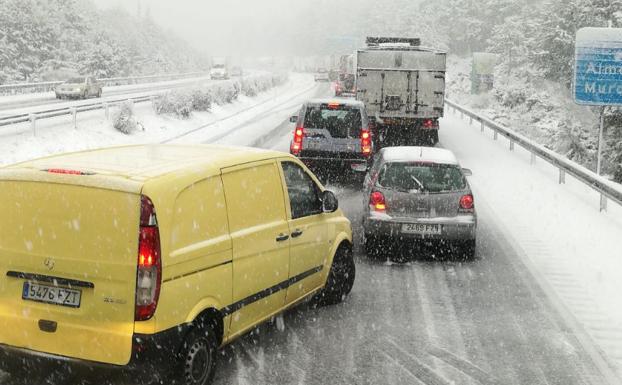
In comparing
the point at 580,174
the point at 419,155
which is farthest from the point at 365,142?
the point at 419,155

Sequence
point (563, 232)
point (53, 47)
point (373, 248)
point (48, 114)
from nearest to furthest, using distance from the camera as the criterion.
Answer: point (373, 248) < point (563, 232) < point (48, 114) < point (53, 47)

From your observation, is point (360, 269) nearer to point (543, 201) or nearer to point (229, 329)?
point (229, 329)

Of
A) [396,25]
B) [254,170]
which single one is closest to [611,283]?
[254,170]

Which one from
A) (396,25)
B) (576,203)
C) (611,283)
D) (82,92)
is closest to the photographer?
(611,283)

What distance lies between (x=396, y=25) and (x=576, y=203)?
15520 cm

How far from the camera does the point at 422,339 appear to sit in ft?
22.6

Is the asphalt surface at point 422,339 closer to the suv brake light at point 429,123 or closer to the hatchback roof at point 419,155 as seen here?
the hatchback roof at point 419,155

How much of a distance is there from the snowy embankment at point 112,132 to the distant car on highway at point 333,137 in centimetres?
883

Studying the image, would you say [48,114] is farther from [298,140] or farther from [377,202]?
[377,202]

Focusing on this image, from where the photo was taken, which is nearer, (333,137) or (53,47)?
(333,137)

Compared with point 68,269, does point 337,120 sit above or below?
above

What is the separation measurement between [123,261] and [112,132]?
24.2 metres

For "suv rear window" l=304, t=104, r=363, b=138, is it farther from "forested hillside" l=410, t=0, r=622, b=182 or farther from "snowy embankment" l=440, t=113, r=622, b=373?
"forested hillside" l=410, t=0, r=622, b=182

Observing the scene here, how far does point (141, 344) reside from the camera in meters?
4.91
